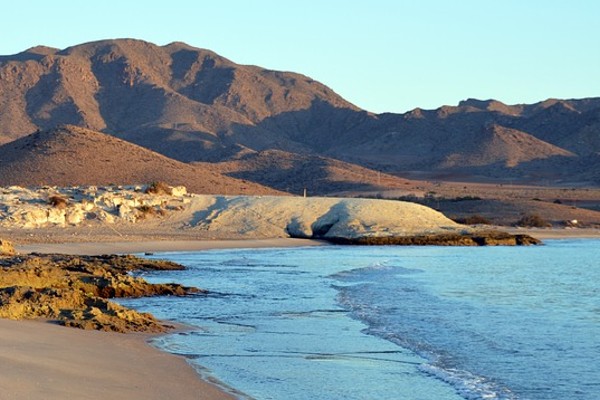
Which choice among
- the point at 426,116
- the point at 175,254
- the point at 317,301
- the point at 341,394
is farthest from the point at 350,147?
the point at 341,394

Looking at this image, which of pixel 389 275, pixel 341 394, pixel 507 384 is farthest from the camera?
pixel 389 275

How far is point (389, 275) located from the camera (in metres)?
32.1

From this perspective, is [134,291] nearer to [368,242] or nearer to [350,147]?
[368,242]

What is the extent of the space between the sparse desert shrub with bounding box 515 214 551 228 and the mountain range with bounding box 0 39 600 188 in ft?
190

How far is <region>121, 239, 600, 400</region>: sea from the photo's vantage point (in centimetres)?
1291

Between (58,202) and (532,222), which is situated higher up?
(532,222)

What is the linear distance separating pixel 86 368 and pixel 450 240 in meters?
43.4

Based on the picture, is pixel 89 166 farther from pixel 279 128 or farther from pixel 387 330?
pixel 279 128

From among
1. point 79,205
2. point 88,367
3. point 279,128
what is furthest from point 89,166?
point 279,128

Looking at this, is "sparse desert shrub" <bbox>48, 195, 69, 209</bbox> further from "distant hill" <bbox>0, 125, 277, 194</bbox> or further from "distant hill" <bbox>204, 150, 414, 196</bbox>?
"distant hill" <bbox>204, 150, 414, 196</bbox>

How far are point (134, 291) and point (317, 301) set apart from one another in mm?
4088

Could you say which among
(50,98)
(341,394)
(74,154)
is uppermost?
(50,98)

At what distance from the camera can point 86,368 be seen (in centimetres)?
1205

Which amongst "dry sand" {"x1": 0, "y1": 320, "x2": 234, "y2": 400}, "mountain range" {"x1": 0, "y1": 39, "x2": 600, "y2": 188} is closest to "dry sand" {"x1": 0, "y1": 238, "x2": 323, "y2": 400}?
"dry sand" {"x1": 0, "y1": 320, "x2": 234, "y2": 400}
